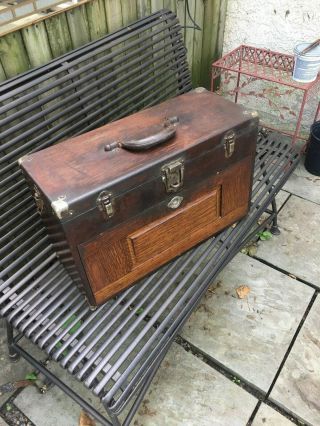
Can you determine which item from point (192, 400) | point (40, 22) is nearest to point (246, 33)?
point (40, 22)

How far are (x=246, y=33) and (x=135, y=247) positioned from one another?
249cm

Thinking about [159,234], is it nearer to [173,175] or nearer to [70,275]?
[173,175]

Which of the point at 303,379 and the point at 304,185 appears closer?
the point at 303,379

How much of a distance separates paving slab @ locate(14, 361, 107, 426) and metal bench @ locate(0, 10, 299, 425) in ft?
0.50

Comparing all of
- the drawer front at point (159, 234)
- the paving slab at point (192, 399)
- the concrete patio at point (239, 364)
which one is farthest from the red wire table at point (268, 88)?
the paving slab at point (192, 399)

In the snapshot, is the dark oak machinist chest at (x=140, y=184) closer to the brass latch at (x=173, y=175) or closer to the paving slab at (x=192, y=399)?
the brass latch at (x=173, y=175)

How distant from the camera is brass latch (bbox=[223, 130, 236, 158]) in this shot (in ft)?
5.66

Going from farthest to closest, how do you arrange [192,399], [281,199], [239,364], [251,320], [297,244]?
[281,199] → [297,244] → [251,320] → [239,364] → [192,399]

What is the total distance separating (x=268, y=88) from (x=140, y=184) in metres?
2.42

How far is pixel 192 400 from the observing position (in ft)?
6.41

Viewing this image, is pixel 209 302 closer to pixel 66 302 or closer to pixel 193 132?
pixel 66 302

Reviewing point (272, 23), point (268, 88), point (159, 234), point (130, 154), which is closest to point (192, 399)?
point (159, 234)

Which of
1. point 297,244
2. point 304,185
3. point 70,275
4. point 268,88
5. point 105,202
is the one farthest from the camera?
point 268,88

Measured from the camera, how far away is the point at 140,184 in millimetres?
1559
